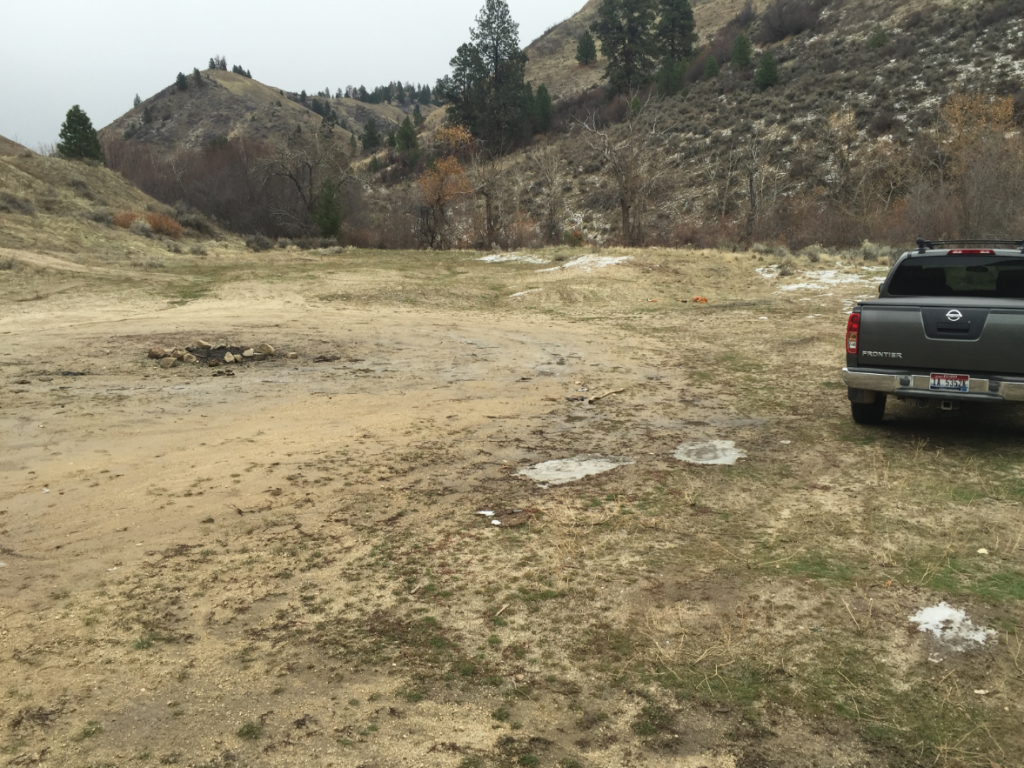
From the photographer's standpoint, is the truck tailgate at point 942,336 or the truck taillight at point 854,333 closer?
the truck tailgate at point 942,336

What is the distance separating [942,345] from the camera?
253 inches

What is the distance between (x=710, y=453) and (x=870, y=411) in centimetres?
195

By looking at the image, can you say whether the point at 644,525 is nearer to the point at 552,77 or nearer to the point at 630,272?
the point at 630,272

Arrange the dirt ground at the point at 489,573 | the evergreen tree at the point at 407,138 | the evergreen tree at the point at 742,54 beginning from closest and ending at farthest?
the dirt ground at the point at 489,573, the evergreen tree at the point at 742,54, the evergreen tree at the point at 407,138

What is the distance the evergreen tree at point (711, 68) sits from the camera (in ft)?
210

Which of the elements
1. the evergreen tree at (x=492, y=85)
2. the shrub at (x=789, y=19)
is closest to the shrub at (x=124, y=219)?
the evergreen tree at (x=492, y=85)

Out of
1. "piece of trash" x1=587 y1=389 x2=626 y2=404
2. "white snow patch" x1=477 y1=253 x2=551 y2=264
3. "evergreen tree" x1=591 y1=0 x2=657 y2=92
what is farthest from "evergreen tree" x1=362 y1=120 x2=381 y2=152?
"piece of trash" x1=587 y1=389 x2=626 y2=404

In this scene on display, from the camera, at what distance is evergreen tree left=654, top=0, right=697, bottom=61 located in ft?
251

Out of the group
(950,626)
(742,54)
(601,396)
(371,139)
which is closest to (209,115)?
(371,139)

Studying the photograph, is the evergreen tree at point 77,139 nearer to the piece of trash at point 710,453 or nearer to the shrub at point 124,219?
the shrub at point 124,219

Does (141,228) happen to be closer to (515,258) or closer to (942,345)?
(515,258)

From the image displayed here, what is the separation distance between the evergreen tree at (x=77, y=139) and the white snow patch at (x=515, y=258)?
3319cm

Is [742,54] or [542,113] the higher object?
[742,54]

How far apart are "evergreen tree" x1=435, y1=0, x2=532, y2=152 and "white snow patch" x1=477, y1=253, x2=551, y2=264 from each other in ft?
146
